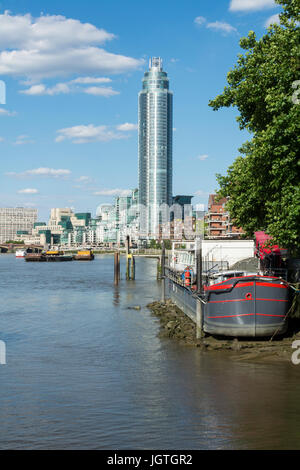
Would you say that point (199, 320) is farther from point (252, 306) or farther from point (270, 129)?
point (270, 129)

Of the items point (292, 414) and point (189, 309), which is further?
point (189, 309)

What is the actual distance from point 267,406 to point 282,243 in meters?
8.73

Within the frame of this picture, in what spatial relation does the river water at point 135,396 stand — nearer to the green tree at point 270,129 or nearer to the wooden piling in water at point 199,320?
the wooden piling in water at point 199,320

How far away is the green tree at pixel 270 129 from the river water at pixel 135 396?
6.59m

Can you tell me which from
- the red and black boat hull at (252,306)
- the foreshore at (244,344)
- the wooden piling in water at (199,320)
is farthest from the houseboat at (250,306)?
the wooden piling in water at (199,320)

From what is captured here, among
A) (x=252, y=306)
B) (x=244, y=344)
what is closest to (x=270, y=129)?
(x=252, y=306)

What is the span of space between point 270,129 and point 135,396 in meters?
11.9

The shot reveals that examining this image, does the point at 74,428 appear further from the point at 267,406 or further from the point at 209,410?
the point at 267,406

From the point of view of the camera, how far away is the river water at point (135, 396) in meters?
13.1

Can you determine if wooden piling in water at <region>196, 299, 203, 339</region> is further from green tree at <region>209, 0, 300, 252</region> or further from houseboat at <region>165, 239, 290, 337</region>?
green tree at <region>209, 0, 300, 252</region>

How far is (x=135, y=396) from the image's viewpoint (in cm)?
1684

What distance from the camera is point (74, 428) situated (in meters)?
13.9
